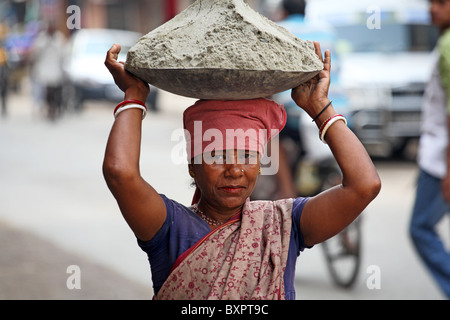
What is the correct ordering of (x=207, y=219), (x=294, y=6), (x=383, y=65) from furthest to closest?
(x=383, y=65)
(x=294, y=6)
(x=207, y=219)

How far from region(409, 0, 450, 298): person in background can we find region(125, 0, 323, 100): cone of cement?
2.39 metres

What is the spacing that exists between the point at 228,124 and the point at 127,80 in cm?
33

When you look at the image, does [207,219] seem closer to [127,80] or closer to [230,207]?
[230,207]

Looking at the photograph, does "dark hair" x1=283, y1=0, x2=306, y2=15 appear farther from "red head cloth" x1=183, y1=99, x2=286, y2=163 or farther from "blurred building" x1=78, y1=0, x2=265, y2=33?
"blurred building" x1=78, y1=0, x2=265, y2=33

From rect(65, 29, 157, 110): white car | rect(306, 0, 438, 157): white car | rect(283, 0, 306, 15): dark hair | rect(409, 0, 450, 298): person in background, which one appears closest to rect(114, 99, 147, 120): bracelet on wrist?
rect(409, 0, 450, 298): person in background

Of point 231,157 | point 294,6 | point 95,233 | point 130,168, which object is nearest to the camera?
point 130,168

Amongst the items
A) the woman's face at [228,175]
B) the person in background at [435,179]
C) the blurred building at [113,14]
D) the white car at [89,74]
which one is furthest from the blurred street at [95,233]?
the blurred building at [113,14]

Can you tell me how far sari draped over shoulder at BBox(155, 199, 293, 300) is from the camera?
2.27m

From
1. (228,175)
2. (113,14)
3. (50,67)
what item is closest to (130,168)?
(228,175)

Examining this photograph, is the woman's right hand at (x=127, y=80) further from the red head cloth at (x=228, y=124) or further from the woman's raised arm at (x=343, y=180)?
the woman's raised arm at (x=343, y=180)

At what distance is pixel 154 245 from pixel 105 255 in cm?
414

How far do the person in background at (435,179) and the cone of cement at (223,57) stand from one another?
2.39 meters

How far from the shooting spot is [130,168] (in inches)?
88.7
